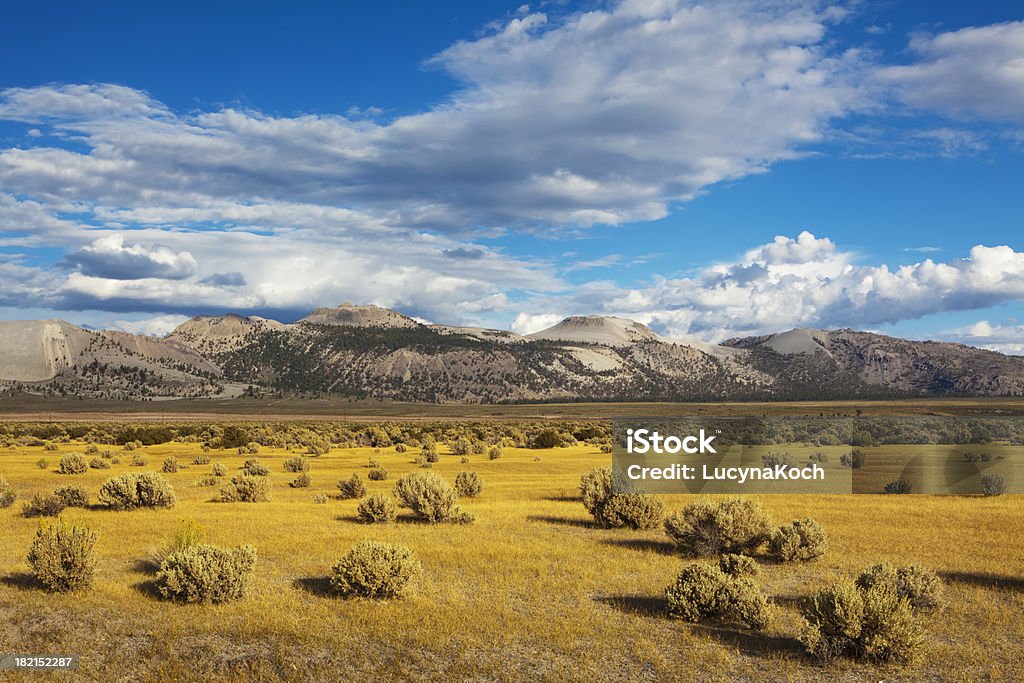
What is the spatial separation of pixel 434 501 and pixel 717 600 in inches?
470

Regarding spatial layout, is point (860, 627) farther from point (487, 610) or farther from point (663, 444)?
point (663, 444)

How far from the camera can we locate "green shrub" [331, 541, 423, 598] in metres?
14.0

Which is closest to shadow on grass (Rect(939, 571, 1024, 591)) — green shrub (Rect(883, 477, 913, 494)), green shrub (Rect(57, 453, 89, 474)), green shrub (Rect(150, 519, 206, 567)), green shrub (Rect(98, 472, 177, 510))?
green shrub (Rect(883, 477, 913, 494))

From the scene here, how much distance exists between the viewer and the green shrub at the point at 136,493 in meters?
25.2

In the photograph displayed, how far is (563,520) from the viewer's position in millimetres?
23641

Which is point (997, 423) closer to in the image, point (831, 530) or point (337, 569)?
point (831, 530)

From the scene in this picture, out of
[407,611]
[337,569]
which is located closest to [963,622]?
[407,611]

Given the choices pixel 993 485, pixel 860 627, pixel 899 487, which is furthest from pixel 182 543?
pixel 993 485

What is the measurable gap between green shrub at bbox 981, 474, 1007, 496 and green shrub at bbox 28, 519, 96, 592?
3179cm

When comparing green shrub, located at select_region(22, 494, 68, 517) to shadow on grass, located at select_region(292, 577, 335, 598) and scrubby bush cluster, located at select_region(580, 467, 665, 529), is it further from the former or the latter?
scrubby bush cluster, located at select_region(580, 467, 665, 529)

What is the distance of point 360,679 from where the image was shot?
1028cm

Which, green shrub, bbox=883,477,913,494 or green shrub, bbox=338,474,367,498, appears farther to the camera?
green shrub, bbox=883,477,913,494
